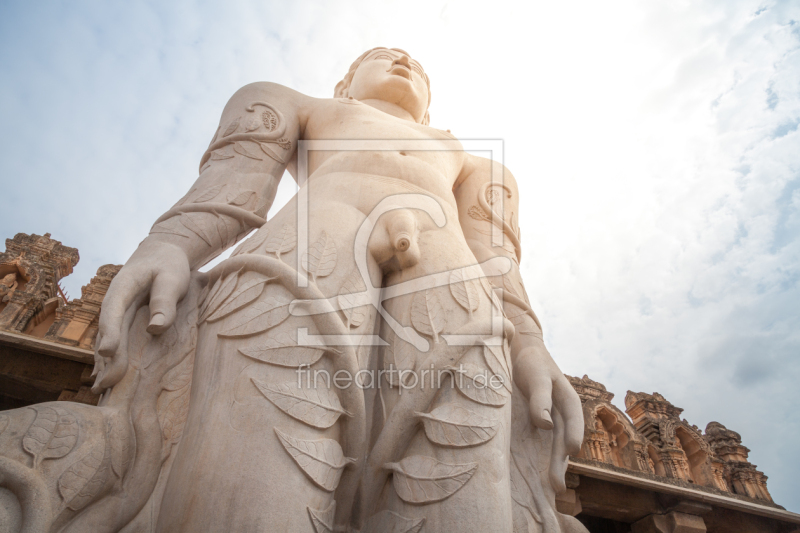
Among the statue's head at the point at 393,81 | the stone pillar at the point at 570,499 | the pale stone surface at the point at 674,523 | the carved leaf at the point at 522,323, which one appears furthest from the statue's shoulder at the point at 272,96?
the pale stone surface at the point at 674,523

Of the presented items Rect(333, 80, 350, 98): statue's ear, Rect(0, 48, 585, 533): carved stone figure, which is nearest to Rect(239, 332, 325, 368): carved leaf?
Rect(0, 48, 585, 533): carved stone figure

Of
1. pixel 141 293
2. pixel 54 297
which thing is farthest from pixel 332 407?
pixel 54 297

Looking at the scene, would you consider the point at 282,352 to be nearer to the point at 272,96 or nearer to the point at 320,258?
the point at 320,258

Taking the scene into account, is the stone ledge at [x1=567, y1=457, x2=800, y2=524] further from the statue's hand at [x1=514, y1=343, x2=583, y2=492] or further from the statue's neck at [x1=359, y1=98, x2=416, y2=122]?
the statue's neck at [x1=359, y1=98, x2=416, y2=122]

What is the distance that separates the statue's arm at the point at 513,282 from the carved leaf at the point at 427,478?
2.34ft

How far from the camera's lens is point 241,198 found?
2830 millimetres

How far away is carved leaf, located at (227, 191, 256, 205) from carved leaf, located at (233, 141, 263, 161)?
303 millimetres

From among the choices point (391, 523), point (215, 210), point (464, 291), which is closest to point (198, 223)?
point (215, 210)

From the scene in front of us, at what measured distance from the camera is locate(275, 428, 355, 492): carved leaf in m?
1.72

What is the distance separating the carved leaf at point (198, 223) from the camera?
2.55 m

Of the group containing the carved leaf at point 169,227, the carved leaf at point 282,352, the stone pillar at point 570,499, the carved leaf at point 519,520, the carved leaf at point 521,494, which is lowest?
the carved leaf at point 519,520

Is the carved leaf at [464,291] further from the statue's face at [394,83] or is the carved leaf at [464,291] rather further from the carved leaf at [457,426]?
the statue's face at [394,83]

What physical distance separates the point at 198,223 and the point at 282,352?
105 cm

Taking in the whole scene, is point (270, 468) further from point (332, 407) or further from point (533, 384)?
point (533, 384)
